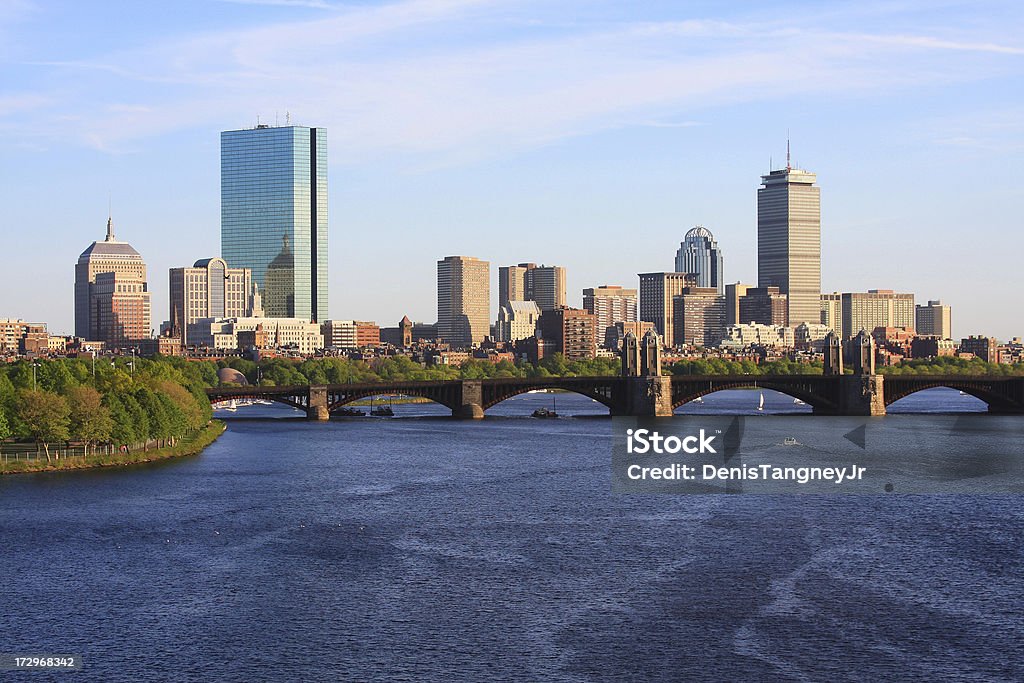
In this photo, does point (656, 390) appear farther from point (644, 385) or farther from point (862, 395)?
point (862, 395)

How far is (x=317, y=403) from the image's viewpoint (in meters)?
168

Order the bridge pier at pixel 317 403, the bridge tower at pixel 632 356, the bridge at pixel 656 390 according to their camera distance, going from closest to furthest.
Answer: the bridge pier at pixel 317 403, the bridge at pixel 656 390, the bridge tower at pixel 632 356

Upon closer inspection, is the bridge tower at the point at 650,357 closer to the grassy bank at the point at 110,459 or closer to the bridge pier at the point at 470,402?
the bridge pier at the point at 470,402

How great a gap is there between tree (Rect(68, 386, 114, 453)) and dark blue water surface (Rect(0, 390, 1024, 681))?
23.7 feet

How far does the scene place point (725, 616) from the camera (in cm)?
5675

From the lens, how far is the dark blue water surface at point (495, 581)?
167 feet

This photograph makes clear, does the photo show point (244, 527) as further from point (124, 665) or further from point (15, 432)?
point (15, 432)

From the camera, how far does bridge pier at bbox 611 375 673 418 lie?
17412 cm

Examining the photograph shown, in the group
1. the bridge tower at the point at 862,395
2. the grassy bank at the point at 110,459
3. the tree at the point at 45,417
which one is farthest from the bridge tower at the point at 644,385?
the tree at the point at 45,417

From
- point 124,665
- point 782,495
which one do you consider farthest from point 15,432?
point 124,665

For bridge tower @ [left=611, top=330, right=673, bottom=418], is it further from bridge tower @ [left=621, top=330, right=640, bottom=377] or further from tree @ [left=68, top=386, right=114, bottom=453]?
tree @ [left=68, top=386, right=114, bottom=453]

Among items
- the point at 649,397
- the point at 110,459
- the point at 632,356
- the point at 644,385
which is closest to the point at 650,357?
the point at 632,356

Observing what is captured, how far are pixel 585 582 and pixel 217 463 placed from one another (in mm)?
52253

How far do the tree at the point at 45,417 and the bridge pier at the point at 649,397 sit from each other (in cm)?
8304
